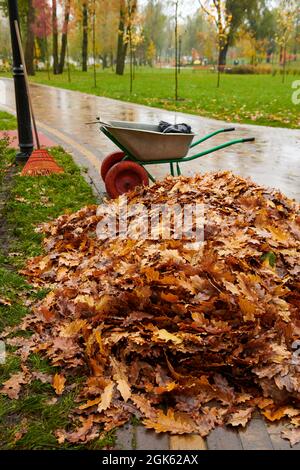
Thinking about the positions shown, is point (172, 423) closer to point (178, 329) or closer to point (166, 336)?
point (166, 336)

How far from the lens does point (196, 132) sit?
34.9ft

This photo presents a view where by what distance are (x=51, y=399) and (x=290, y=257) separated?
6.53 feet

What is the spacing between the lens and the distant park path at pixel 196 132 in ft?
23.5

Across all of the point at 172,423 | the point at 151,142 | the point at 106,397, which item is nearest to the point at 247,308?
the point at 172,423

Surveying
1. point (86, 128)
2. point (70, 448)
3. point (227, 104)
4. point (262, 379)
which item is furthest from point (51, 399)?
point (227, 104)

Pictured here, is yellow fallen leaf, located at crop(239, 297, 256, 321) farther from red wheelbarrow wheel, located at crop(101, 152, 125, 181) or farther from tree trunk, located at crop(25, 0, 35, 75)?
tree trunk, located at crop(25, 0, 35, 75)

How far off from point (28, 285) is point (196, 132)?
25.6 feet

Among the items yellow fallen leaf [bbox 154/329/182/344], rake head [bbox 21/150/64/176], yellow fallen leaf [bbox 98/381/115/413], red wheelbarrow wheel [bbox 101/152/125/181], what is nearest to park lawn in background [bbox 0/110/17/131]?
rake head [bbox 21/150/64/176]

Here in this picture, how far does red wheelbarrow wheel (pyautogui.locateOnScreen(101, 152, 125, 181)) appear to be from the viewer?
19.5 feet

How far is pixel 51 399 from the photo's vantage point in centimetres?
246

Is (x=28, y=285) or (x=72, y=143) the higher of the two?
(x=72, y=143)

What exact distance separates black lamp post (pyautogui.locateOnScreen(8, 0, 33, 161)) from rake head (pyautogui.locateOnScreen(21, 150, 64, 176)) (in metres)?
0.74

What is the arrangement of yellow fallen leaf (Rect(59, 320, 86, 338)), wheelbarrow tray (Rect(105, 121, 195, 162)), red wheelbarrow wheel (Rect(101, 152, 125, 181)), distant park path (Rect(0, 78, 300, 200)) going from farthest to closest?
distant park path (Rect(0, 78, 300, 200)), red wheelbarrow wheel (Rect(101, 152, 125, 181)), wheelbarrow tray (Rect(105, 121, 195, 162)), yellow fallen leaf (Rect(59, 320, 86, 338))

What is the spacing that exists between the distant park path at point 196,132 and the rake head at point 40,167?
1.82 feet
